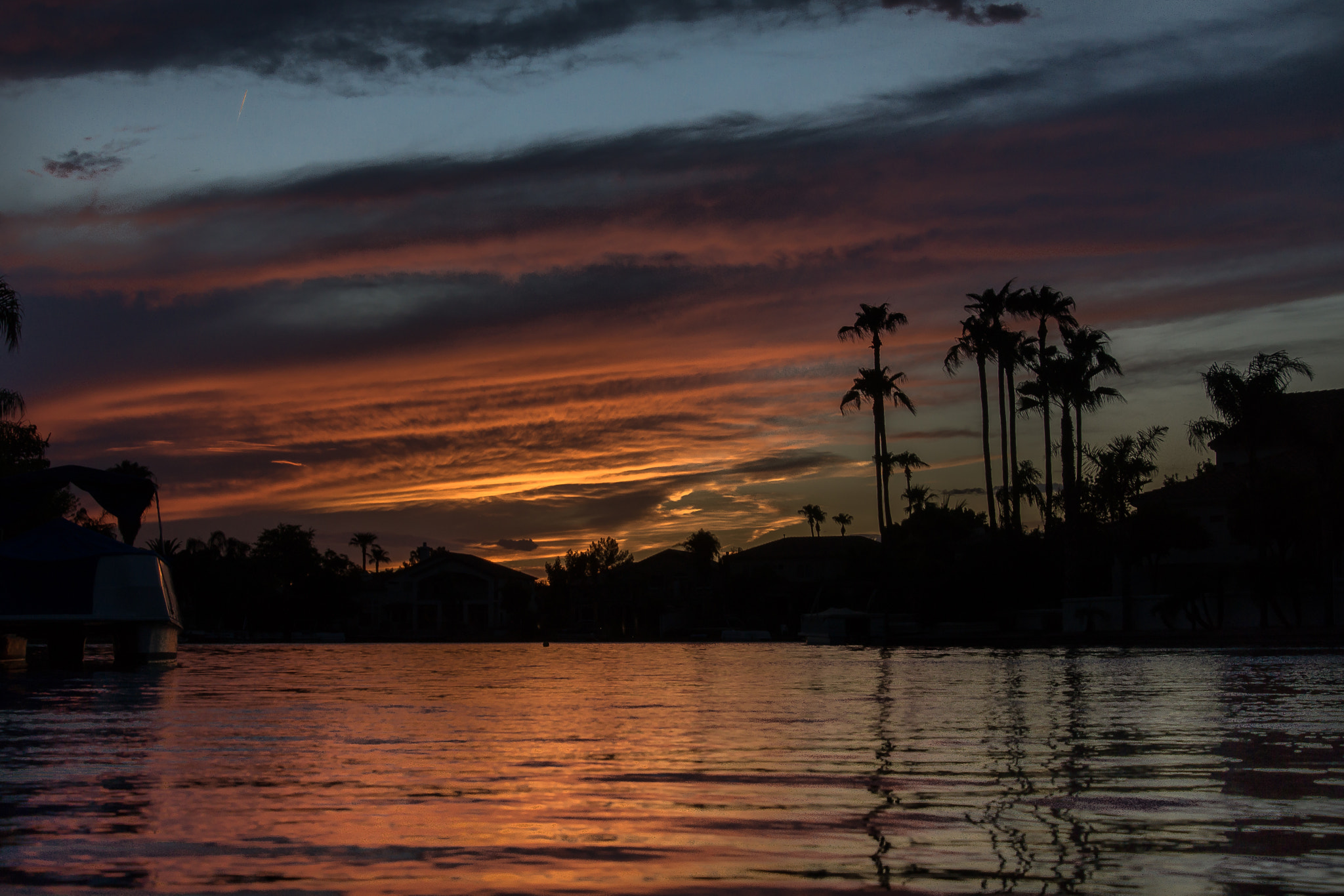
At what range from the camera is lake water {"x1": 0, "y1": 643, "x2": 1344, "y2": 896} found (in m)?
6.48

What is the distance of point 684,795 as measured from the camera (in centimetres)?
948

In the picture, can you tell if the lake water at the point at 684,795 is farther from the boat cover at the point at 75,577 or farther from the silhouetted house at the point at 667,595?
the silhouetted house at the point at 667,595

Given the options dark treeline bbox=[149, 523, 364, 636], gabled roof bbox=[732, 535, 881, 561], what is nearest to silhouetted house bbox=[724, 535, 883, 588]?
gabled roof bbox=[732, 535, 881, 561]

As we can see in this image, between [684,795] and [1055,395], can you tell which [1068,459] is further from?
[684,795]

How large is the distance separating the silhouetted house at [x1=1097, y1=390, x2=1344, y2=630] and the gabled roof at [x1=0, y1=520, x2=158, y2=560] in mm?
42372

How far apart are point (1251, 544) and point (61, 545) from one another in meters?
49.1

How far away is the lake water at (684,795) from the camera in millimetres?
6477

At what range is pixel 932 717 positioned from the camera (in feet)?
55.2

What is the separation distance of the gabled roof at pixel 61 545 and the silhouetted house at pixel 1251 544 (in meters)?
42.4

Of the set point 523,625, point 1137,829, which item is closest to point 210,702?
point 1137,829

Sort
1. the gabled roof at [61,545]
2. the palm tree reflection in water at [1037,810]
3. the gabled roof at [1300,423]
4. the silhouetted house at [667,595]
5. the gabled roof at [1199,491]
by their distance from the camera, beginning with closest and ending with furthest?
1. the palm tree reflection in water at [1037,810]
2. the gabled roof at [61,545]
3. the gabled roof at [1300,423]
4. the gabled roof at [1199,491]
5. the silhouetted house at [667,595]

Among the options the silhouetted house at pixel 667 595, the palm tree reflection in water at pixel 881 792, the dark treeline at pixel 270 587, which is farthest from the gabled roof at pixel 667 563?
the palm tree reflection in water at pixel 881 792

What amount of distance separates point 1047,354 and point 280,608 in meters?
84.0

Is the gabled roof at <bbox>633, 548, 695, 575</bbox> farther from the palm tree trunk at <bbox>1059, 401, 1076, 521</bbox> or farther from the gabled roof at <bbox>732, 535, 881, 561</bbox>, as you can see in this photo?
the palm tree trunk at <bbox>1059, 401, 1076, 521</bbox>
